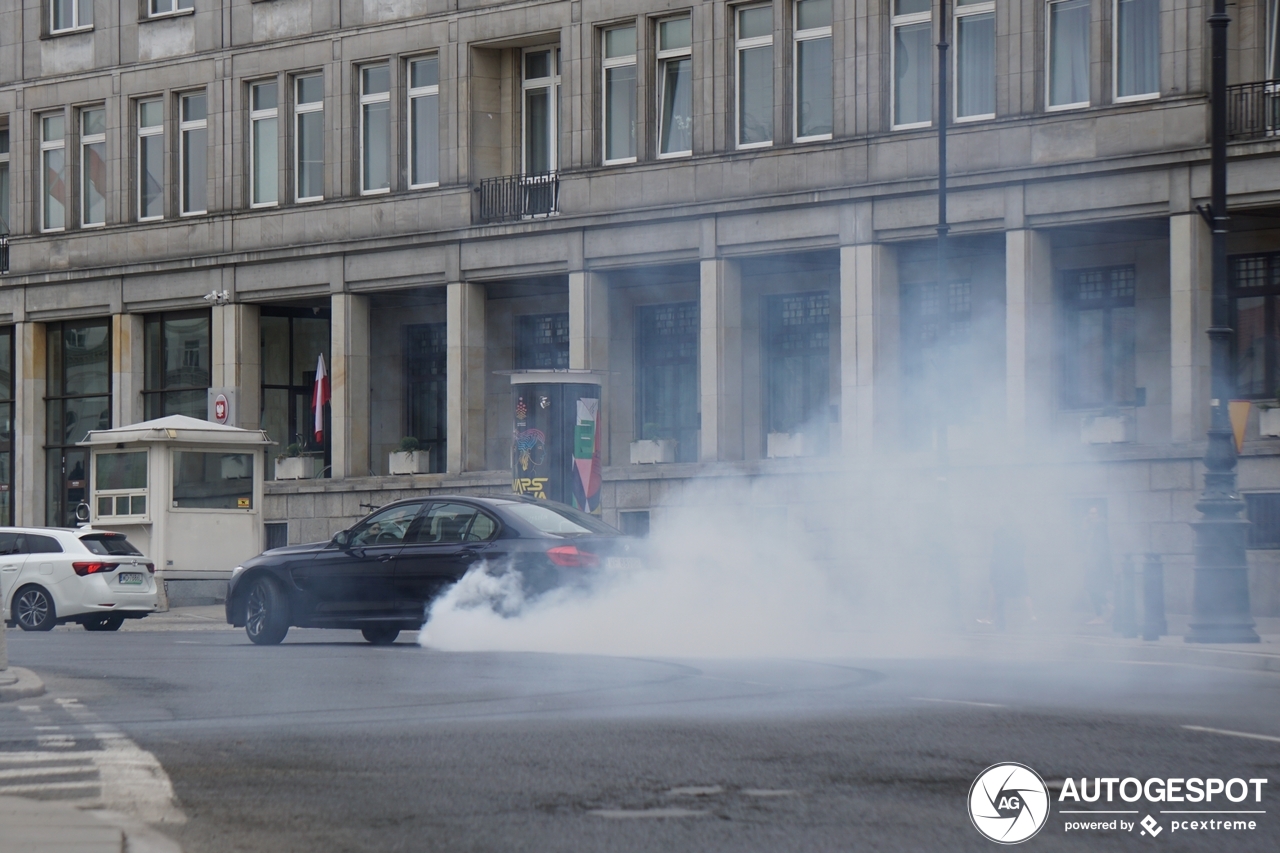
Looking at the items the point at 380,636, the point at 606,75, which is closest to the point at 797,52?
the point at 606,75

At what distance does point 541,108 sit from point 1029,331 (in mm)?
11542

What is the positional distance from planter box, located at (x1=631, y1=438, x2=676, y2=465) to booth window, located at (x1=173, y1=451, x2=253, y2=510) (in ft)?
23.0

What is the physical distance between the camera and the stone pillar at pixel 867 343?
101ft

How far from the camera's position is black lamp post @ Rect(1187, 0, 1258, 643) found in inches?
722

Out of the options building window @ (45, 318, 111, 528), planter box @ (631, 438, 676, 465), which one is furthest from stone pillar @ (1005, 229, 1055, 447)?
building window @ (45, 318, 111, 528)

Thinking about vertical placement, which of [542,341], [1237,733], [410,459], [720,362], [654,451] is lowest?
[1237,733]

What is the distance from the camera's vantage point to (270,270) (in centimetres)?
3841

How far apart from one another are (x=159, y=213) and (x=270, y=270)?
148 inches

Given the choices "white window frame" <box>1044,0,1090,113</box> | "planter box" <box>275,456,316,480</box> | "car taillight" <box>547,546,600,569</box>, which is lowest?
"car taillight" <box>547,546,600,569</box>

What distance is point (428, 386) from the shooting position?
3909cm

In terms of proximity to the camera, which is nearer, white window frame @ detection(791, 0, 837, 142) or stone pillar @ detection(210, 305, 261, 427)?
white window frame @ detection(791, 0, 837, 142)

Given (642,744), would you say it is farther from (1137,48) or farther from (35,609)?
(1137,48)

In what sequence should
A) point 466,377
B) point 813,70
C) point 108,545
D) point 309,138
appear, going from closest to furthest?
point 108,545
point 813,70
point 466,377
point 309,138

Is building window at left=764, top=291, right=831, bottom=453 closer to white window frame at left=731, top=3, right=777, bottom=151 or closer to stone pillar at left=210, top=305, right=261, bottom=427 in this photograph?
white window frame at left=731, top=3, right=777, bottom=151
